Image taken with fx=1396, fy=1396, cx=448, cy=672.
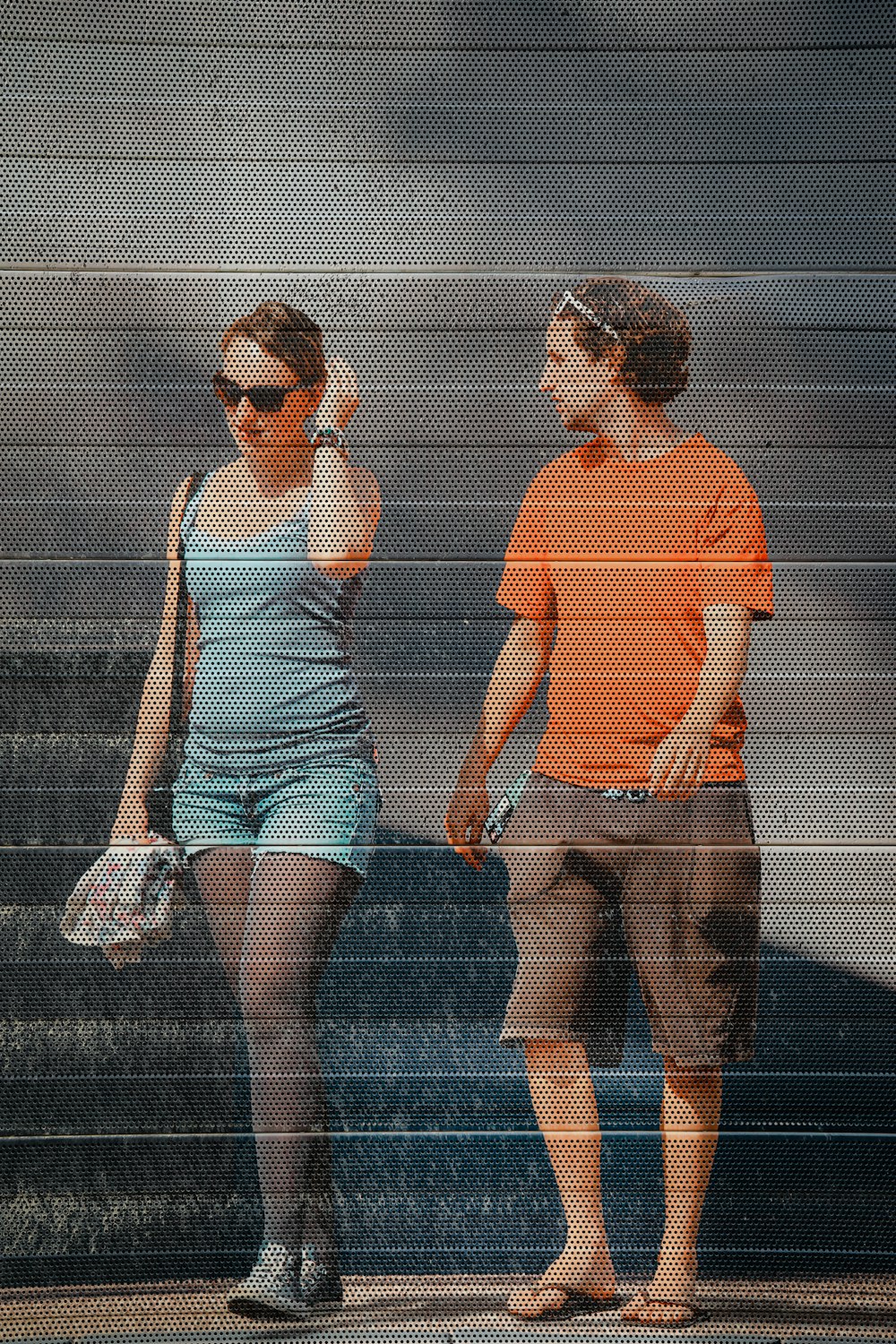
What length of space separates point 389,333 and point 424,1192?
1359mm

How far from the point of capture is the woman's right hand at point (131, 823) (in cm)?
220

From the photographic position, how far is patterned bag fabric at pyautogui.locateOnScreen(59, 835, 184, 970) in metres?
2.20

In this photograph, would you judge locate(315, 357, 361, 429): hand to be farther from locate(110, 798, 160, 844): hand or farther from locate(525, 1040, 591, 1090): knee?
locate(525, 1040, 591, 1090): knee

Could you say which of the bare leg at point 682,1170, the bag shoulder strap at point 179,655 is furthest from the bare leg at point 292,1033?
the bare leg at point 682,1170

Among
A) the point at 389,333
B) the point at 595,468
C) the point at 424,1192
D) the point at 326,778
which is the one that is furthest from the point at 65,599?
the point at 424,1192

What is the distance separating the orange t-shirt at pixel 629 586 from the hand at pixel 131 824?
0.63 metres

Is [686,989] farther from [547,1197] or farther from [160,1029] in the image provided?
[160,1029]

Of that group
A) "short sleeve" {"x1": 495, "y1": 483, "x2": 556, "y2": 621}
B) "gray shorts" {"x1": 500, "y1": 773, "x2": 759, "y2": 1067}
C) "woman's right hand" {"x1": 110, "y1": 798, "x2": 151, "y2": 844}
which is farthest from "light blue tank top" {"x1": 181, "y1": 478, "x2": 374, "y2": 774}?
"gray shorts" {"x1": 500, "y1": 773, "x2": 759, "y2": 1067}

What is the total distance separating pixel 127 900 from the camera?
2.20 m

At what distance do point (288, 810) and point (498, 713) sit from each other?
0.36 metres

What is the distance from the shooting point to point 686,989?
7.29 feet

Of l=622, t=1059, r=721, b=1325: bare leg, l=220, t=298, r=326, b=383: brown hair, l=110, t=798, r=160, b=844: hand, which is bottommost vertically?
l=622, t=1059, r=721, b=1325: bare leg

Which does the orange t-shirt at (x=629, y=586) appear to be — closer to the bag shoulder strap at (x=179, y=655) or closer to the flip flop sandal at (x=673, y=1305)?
the bag shoulder strap at (x=179, y=655)

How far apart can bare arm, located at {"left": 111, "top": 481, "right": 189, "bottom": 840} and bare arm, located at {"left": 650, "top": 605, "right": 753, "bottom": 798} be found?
775mm
